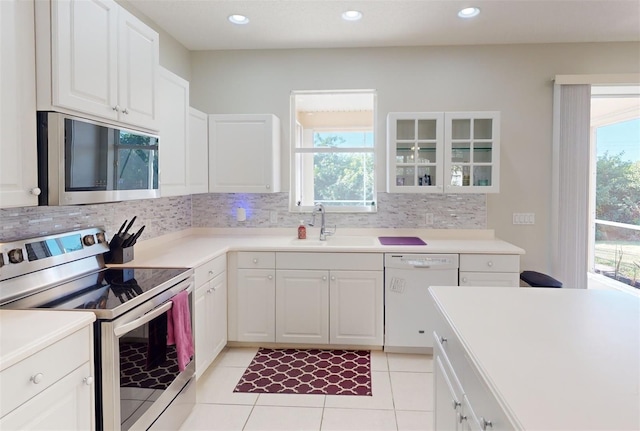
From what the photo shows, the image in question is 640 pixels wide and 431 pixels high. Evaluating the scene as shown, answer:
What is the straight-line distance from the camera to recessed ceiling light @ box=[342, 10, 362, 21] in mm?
3018

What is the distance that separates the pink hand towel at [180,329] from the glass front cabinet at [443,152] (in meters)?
2.08

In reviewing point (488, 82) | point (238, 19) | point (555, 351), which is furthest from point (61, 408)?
point (488, 82)


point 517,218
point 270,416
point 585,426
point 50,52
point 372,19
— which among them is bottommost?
point 270,416

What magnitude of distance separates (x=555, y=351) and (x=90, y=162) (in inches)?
78.6

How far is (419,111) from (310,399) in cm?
264

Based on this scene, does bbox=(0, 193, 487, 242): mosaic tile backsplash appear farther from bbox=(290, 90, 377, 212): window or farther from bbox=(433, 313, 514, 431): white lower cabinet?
bbox=(433, 313, 514, 431): white lower cabinet

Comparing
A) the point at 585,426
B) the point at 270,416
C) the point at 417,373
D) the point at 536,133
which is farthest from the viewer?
the point at 536,133

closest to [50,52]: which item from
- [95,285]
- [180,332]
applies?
[95,285]

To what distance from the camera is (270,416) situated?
241 centimetres

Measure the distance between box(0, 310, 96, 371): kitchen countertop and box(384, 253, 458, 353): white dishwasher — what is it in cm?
223

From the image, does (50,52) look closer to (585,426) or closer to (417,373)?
(585,426)

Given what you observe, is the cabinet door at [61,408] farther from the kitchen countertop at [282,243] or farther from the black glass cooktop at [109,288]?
the kitchen countertop at [282,243]

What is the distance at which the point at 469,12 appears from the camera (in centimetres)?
303

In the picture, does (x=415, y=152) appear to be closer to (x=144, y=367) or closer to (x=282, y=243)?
(x=282, y=243)
